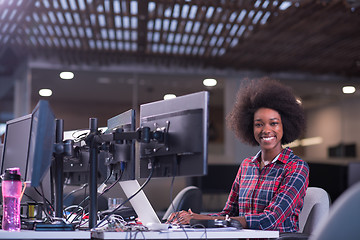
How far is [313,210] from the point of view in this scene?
3.25m

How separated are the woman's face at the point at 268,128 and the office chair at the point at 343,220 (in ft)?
5.58

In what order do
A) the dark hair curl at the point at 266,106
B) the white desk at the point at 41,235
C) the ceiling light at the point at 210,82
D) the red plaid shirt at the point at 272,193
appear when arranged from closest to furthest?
the white desk at the point at 41,235 < the red plaid shirt at the point at 272,193 < the dark hair curl at the point at 266,106 < the ceiling light at the point at 210,82

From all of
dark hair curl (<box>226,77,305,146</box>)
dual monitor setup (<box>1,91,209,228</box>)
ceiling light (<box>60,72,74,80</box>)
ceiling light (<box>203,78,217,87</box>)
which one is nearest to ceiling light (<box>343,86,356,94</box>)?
ceiling light (<box>203,78,217,87</box>)

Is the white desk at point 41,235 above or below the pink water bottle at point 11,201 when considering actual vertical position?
below

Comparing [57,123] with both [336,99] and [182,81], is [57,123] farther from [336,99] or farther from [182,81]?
[336,99]

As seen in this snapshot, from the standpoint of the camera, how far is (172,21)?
739 cm

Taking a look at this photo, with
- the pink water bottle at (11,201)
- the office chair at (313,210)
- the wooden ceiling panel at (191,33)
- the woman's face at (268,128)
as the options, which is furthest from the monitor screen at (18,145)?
the wooden ceiling panel at (191,33)

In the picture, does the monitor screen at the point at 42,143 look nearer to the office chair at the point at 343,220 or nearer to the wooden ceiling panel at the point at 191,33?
the office chair at the point at 343,220

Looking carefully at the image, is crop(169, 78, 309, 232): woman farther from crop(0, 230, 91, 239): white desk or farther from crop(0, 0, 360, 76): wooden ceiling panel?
crop(0, 0, 360, 76): wooden ceiling panel

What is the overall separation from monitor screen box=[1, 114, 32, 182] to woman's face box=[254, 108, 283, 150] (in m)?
1.40

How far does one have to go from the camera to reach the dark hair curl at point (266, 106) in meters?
3.59

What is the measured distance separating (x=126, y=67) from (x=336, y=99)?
159 inches

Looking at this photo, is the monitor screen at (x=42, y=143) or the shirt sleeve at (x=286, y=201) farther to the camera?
the shirt sleeve at (x=286, y=201)

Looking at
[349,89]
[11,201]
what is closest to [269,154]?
[11,201]
